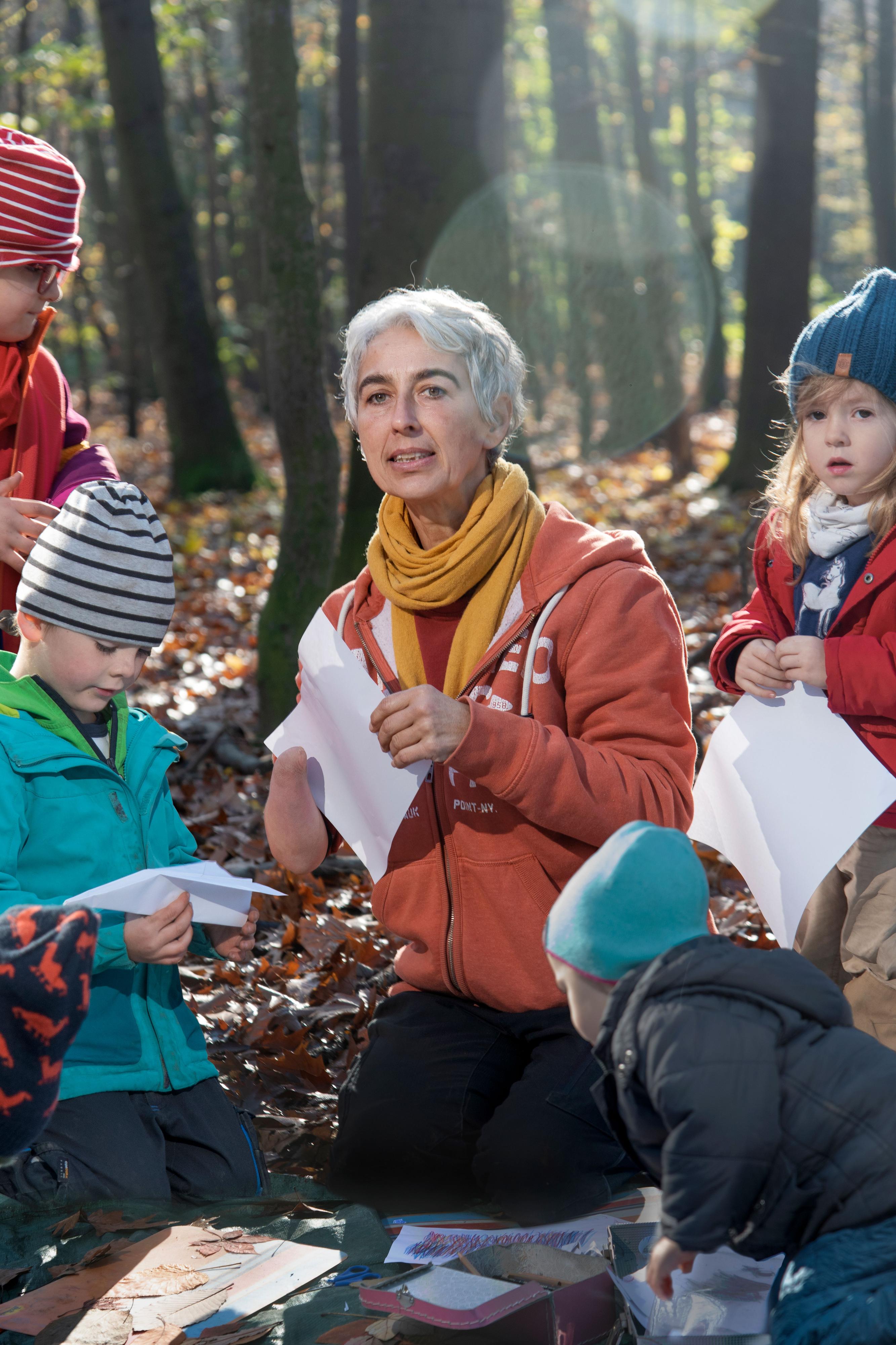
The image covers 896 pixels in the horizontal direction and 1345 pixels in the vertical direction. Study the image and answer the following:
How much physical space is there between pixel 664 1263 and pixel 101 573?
182cm

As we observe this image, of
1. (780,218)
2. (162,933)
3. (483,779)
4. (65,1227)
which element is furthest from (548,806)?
(780,218)

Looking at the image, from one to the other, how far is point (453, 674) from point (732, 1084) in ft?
4.65

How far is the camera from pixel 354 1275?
2400mm

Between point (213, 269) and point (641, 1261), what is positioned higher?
point (213, 269)

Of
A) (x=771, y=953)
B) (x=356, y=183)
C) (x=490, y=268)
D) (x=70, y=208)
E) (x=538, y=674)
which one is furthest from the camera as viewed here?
(x=356, y=183)

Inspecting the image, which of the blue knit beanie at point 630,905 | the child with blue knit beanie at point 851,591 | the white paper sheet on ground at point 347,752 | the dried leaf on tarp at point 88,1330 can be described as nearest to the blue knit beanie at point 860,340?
the child with blue knit beanie at point 851,591

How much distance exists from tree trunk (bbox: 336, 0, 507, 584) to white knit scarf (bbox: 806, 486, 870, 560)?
13.0 feet

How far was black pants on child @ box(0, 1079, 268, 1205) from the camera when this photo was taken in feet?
8.66

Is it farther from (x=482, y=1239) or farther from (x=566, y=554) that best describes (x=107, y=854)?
(x=566, y=554)

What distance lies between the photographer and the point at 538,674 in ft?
9.61

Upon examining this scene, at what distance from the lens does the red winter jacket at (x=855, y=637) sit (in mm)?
2742

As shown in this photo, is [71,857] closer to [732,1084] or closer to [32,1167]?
[32,1167]

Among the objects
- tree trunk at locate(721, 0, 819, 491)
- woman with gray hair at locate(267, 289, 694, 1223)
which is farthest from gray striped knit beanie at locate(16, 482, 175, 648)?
tree trunk at locate(721, 0, 819, 491)

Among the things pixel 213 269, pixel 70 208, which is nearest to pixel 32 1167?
pixel 70 208
